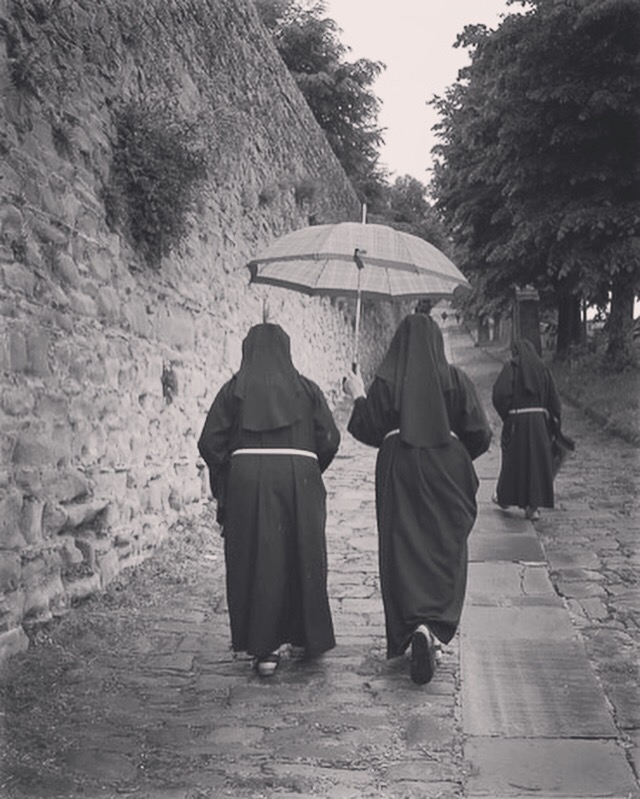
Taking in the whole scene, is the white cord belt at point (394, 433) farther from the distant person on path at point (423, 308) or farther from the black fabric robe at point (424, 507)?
the distant person on path at point (423, 308)

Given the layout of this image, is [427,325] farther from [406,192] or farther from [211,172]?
[406,192]

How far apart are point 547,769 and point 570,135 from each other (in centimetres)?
1284

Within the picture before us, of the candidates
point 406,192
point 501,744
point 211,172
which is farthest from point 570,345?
point 406,192

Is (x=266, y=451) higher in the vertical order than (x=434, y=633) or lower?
higher

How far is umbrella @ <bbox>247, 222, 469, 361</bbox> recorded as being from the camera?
5.16 metres

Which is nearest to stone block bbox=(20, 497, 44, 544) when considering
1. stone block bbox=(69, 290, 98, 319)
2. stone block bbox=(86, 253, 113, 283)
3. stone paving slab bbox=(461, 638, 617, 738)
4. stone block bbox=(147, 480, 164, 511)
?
stone block bbox=(69, 290, 98, 319)

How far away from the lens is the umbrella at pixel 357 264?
5156mm

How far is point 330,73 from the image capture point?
1078 inches

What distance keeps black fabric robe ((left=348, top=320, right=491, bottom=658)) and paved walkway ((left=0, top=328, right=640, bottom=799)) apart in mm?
302

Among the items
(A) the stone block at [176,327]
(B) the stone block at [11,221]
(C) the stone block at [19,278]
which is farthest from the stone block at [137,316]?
(B) the stone block at [11,221]

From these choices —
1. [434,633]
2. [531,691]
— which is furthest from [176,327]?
[531,691]

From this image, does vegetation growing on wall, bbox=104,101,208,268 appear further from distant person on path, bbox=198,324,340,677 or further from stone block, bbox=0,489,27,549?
stone block, bbox=0,489,27,549

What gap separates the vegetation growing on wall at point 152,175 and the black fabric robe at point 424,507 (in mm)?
2268

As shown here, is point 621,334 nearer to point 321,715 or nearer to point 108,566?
point 108,566
